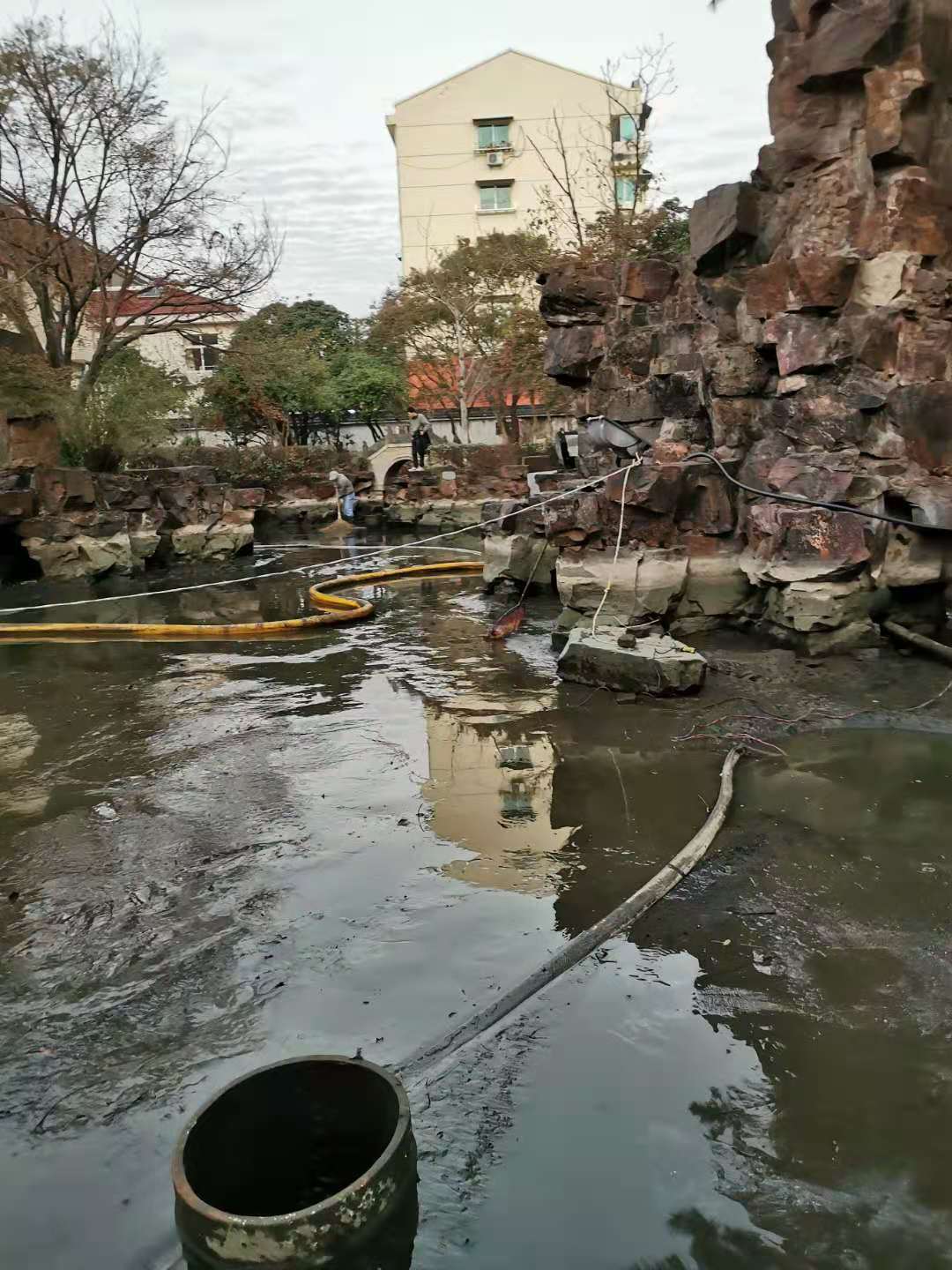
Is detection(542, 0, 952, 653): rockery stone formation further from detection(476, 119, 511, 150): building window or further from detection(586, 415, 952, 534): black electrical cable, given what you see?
detection(476, 119, 511, 150): building window

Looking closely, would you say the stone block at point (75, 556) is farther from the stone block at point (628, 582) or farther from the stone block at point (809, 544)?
the stone block at point (809, 544)

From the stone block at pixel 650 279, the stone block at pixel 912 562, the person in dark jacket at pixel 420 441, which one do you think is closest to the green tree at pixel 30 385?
Answer: the person in dark jacket at pixel 420 441

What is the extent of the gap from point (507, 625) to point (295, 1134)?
7281 millimetres

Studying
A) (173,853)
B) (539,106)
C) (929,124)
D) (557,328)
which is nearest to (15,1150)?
(173,853)

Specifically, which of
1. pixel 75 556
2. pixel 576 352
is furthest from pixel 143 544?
pixel 576 352

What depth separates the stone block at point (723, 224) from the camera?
8211 millimetres

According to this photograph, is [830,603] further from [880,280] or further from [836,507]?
[880,280]

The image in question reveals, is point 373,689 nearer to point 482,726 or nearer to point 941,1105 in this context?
point 482,726

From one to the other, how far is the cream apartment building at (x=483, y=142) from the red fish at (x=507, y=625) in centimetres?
2906

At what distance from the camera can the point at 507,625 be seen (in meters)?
9.50

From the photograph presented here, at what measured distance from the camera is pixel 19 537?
Answer: 48.7 ft

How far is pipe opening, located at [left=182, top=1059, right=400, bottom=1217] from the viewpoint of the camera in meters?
2.28

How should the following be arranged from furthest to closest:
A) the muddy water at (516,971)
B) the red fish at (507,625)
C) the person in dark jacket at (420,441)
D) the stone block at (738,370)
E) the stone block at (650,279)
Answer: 1. the person in dark jacket at (420,441)
2. the stone block at (650,279)
3. the red fish at (507,625)
4. the stone block at (738,370)
5. the muddy water at (516,971)

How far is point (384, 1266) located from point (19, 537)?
14.9 metres
